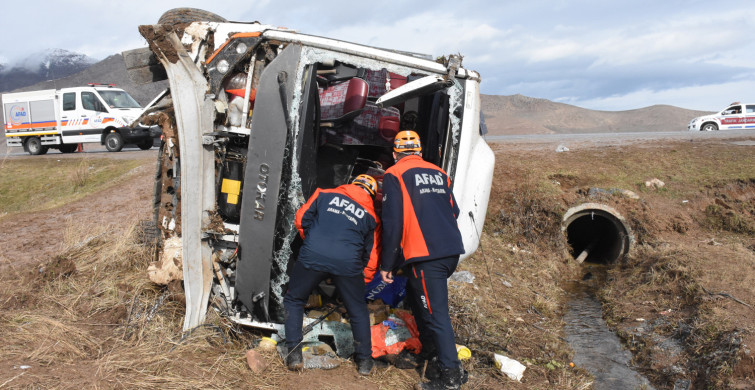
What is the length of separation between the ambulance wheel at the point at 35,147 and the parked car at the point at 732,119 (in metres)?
23.5

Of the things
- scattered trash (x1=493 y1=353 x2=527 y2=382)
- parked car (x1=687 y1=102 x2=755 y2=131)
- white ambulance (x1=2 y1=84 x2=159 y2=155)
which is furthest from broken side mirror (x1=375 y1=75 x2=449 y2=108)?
parked car (x1=687 y1=102 x2=755 y2=131)

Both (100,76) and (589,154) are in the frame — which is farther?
(100,76)

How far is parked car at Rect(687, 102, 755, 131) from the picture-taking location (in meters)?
19.2

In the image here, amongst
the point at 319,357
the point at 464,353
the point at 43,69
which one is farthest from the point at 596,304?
the point at 43,69

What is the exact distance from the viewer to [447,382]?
344 centimetres

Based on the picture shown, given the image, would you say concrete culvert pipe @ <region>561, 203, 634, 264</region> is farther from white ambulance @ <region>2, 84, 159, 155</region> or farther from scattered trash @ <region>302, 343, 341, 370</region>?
white ambulance @ <region>2, 84, 159, 155</region>

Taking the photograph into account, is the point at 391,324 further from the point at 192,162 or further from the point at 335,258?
the point at 192,162

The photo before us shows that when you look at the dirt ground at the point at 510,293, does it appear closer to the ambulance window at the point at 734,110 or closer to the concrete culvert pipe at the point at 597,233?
the concrete culvert pipe at the point at 597,233

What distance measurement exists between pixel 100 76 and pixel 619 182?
52.1 meters

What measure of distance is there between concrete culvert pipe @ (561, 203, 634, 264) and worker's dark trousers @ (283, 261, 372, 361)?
544cm

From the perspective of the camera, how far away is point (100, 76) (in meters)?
49.5

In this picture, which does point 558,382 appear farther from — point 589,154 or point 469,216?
point 589,154

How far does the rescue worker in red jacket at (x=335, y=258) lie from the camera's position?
3389mm

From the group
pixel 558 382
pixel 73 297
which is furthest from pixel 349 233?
pixel 73 297
